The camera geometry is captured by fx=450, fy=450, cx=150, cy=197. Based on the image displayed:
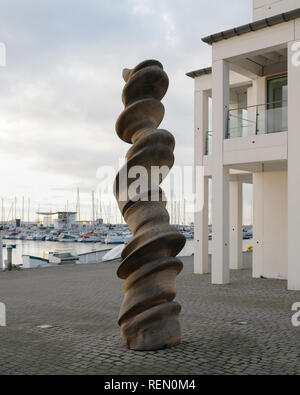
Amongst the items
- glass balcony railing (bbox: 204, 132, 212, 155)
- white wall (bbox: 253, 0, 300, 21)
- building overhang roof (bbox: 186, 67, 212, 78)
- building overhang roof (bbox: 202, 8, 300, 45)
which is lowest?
glass balcony railing (bbox: 204, 132, 212, 155)

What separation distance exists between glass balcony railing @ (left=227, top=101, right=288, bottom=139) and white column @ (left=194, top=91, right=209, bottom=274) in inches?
103

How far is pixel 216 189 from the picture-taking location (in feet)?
51.4

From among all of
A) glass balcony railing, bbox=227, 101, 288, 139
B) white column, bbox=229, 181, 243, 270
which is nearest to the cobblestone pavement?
white column, bbox=229, 181, 243, 270

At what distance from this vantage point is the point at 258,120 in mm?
15281

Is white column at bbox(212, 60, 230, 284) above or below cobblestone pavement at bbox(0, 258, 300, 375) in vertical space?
above

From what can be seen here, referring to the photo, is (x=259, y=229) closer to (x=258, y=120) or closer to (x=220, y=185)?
(x=220, y=185)

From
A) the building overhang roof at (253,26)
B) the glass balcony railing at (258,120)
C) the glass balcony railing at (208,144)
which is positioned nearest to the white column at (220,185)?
the glass balcony railing at (258,120)

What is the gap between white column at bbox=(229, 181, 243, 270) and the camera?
2044 cm

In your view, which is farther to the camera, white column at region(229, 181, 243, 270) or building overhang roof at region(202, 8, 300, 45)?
white column at region(229, 181, 243, 270)

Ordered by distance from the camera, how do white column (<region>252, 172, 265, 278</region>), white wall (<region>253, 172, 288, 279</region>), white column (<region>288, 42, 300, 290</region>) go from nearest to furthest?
white column (<region>288, 42, 300, 290</region>), white wall (<region>253, 172, 288, 279</region>), white column (<region>252, 172, 265, 278</region>)

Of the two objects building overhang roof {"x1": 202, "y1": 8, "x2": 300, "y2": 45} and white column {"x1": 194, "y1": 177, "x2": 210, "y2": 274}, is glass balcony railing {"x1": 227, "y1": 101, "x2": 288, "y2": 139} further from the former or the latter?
white column {"x1": 194, "y1": 177, "x2": 210, "y2": 274}

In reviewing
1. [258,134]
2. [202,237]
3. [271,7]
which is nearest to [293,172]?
[258,134]

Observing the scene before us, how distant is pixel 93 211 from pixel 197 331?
57593 mm

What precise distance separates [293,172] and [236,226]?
267 inches
